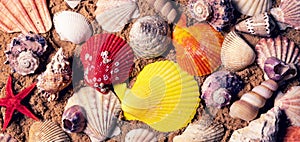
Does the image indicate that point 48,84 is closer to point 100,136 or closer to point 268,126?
point 100,136

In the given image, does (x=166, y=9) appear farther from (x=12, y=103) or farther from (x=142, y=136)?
(x=12, y=103)

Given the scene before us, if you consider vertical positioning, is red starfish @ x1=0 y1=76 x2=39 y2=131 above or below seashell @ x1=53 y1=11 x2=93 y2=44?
below

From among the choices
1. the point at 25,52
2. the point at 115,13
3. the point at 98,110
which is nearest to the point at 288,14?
the point at 115,13

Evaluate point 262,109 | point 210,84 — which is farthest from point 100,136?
point 262,109

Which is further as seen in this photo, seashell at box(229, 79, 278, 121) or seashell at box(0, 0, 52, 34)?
seashell at box(0, 0, 52, 34)

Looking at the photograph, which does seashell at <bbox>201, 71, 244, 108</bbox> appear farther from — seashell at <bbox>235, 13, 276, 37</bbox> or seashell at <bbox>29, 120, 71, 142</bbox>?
seashell at <bbox>29, 120, 71, 142</bbox>

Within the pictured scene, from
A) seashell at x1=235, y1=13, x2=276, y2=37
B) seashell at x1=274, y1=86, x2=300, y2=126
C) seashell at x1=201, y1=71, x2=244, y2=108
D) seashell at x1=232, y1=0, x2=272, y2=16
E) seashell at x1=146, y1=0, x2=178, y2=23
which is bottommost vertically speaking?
seashell at x1=274, y1=86, x2=300, y2=126

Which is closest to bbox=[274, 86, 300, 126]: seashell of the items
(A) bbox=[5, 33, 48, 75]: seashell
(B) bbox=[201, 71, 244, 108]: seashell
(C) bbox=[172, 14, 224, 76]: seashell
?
(B) bbox=[201, 71, 244, 108]: seashell
